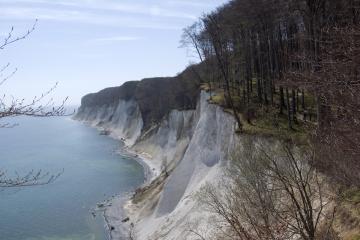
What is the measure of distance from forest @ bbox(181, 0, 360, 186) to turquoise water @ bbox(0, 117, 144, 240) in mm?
11119

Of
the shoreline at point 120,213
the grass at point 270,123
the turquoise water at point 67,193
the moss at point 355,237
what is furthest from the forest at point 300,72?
the shoreline at point 120,213

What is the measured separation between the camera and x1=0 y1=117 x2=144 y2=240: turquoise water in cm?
3975

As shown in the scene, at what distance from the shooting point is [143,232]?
36188 millimetres

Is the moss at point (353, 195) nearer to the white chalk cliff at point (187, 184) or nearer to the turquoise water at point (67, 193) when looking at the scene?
the white chalk cliff at point (187, 184)

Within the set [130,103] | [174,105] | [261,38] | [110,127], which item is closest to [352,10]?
[261,38]

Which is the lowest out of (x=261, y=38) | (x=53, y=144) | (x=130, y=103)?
(x=53, y=144)

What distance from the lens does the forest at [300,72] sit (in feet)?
32.4

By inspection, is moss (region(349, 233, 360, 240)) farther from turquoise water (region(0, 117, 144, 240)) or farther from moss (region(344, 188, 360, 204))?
turquoise water (region(0, 117, 144, 240))

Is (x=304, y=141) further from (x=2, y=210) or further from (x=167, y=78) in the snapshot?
(x=167, y=78)

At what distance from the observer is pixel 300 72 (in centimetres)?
1326

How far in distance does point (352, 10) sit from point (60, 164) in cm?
6137

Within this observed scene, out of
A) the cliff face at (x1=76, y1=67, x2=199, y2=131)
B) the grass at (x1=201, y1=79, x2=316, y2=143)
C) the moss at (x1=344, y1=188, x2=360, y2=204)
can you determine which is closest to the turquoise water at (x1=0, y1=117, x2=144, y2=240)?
the cliff face at (x1=76, y1=67, x2=199, y2=131)

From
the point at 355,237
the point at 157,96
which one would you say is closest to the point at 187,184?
the point at 355,237

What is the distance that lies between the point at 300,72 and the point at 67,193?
4474cm
